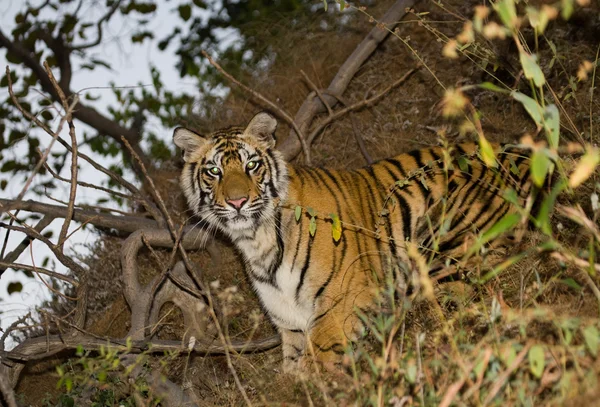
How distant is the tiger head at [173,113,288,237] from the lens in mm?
4789

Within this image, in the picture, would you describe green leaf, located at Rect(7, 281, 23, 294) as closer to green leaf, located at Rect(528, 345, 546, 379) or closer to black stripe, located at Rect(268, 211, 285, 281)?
black stripe, located at Rect(268, 211, 285, 281)

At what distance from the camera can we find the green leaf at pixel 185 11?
8.34 metres

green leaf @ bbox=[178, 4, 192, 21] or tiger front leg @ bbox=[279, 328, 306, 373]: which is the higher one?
green leaf @ bbox=[178, 4, 192, 21]

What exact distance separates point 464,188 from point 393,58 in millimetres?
3209

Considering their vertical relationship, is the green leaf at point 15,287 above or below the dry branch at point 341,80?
below

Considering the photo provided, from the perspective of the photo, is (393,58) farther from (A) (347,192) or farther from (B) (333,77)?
(A) (347,192)

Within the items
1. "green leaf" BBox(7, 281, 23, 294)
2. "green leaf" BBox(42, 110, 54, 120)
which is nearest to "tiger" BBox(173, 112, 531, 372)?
"green leaf" BBox(7, 281, 23, 294)

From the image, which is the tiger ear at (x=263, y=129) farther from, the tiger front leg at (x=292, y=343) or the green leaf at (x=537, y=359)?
the green leaf at (x=537, y=359)

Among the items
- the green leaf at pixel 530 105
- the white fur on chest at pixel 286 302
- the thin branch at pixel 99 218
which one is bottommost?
the white fur on chest at pixel 286 302

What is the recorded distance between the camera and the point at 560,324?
8.91 feet

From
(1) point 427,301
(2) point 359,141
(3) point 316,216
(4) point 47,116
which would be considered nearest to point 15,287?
(4) point 47,116

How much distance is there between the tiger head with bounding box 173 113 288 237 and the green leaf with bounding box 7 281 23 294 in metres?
3.11

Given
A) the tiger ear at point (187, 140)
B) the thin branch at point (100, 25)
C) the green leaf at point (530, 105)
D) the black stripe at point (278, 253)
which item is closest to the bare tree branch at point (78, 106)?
the thin branch at point (100, 25)

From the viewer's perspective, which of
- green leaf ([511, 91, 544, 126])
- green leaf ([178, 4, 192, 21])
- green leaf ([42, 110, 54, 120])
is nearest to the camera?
green leaf ([511, 91, 544, 126])
